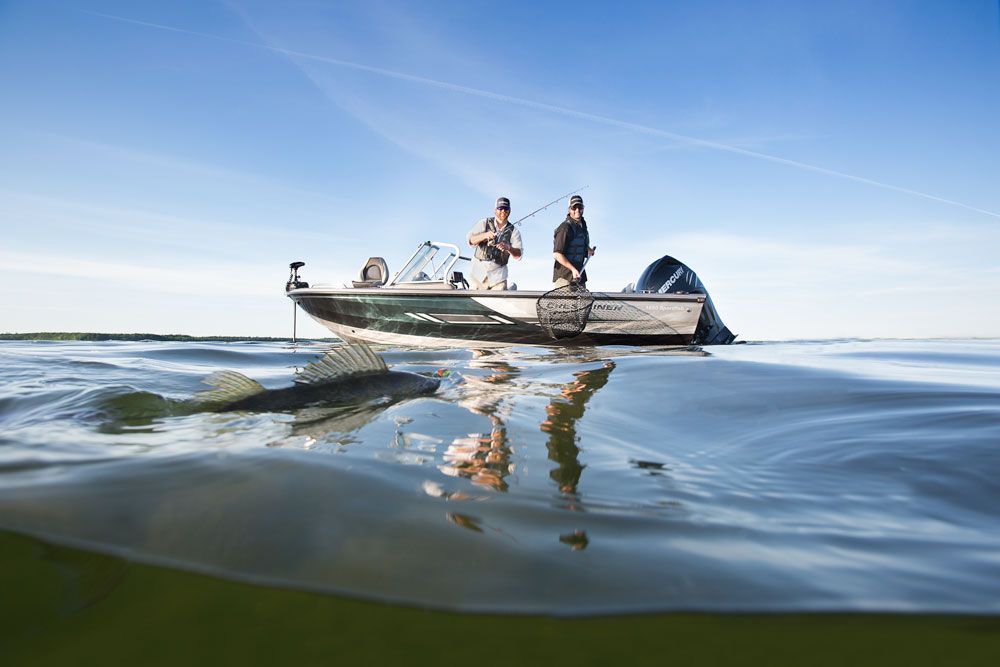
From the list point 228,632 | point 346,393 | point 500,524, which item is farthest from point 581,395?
point 228,632

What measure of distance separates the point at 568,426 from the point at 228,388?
6.37 feet

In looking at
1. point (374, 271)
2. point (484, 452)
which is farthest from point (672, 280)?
point (484, 452)

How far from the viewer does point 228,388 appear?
10.1 ft

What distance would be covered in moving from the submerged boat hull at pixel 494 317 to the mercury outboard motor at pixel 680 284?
95cm

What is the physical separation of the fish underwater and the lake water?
0.19m

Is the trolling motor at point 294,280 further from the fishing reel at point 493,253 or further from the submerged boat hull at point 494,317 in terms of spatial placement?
the fishing reel at point 493,253

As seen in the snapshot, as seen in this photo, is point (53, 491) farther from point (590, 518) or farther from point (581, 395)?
point (581, 395)

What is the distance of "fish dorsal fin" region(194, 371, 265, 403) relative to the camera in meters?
3.06

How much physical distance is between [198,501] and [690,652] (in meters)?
1.16

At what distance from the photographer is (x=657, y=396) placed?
3414mm

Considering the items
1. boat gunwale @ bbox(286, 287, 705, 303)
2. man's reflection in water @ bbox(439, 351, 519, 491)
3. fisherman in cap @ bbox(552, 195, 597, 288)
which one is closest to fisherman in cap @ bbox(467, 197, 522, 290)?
boat gunwale @ bbox(286, 287, 705, 303)

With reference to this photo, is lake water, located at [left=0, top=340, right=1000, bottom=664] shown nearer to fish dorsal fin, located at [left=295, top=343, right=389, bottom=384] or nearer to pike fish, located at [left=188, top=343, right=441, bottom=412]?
pike fish, located at [left=188, top=343, right=441, bottom=412]

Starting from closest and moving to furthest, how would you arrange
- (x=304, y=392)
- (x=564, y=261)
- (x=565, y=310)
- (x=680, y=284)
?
(x=304, y=392), (x=564, y=261), (x=565, y=310), (x=680, y=284)

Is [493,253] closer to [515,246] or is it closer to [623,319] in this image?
[515,246]
